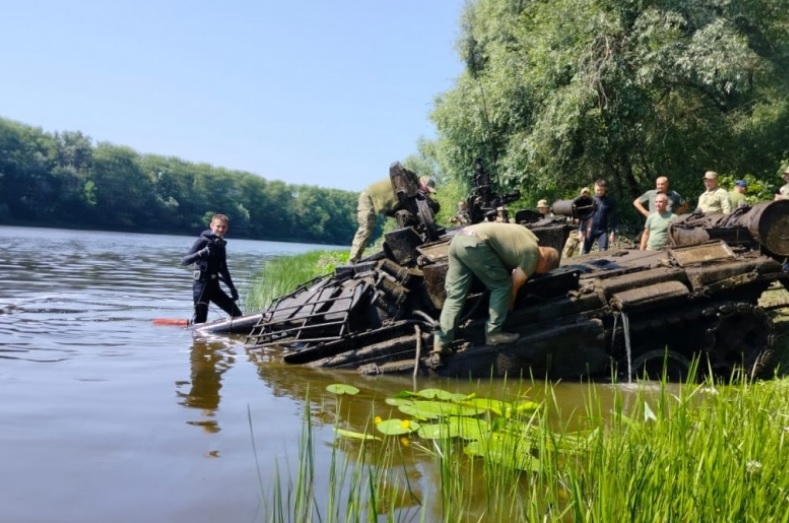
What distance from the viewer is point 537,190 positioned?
22391 millimetres

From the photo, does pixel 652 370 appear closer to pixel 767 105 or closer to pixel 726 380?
pixel 726 380

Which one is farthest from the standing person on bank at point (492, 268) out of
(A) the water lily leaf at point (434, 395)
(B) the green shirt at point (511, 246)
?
(A) the water lily leaf at point (434, 395)

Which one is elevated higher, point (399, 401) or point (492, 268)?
point (492, 268)

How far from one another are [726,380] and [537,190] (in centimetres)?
1472

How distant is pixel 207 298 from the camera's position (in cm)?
1054

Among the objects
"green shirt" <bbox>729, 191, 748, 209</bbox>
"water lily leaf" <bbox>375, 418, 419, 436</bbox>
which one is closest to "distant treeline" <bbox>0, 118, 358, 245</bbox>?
"green shirt" <bbox>729, 191, 748, 209</bbox>

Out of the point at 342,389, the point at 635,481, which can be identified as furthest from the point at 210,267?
the point at 635,481

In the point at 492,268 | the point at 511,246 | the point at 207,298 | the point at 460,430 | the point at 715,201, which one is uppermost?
the point at 715,201

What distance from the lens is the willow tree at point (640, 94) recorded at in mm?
17984

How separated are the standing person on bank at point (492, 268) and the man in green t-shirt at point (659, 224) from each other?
3569 millimetres

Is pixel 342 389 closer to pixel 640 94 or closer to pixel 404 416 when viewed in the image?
pixel 404 416

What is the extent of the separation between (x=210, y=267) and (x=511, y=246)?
487cm

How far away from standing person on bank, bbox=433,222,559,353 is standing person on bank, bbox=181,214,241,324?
3989 millimetres

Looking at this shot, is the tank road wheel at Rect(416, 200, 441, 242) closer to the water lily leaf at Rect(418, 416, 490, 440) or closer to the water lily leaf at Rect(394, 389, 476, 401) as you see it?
the water lily leaf at Rect(394, 389, 476, 401)
